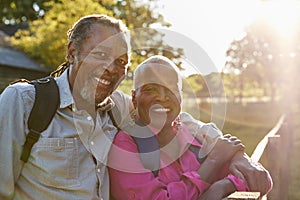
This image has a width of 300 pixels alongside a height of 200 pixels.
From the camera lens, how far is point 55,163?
2459 millimetres

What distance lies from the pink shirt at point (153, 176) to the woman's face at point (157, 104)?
0.14 m

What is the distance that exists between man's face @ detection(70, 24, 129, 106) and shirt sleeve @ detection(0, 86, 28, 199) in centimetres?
32

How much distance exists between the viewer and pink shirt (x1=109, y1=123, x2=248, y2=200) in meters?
2.36

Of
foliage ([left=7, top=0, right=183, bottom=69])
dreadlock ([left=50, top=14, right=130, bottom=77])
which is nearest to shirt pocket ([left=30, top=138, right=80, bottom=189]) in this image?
dreadlock ([left=50, top=14, right=130, bottom=77])

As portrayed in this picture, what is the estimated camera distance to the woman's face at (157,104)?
2543 millimetres

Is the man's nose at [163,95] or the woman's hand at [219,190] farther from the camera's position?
the man's nose at [163,95]

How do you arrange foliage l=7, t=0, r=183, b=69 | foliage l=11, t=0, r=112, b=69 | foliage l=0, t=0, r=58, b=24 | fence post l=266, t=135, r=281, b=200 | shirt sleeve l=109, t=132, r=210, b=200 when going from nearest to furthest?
1. shirt sleeve l=109, t=132, r=210, b=200
2. fence post l=266, t=135, r=281, b=200
3. foliage l=7, t=0, r=183, b=69
4. foliage l=11, t=0, r=112, b=69
5. foliage l=0, t=0, r=58, b=24

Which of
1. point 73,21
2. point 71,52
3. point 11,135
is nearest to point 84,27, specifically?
point 71,52

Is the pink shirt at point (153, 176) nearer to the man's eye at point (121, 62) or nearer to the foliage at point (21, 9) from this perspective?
the man's eye at point (121, 62)

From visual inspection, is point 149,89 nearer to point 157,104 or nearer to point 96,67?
point 157,104

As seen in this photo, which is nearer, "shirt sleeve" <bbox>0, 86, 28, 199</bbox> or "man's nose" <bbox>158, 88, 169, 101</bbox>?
"shirt sleeve" <bbox>0, 86, 28, 199</bbox>

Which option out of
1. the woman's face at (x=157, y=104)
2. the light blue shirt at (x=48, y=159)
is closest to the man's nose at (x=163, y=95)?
the woman's face at (x=157, y=104)

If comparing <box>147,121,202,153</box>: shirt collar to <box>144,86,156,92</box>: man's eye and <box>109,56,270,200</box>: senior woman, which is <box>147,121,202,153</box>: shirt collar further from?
<box>144,86,156,92</box>: man's eye

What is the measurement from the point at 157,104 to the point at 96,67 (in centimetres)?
37
